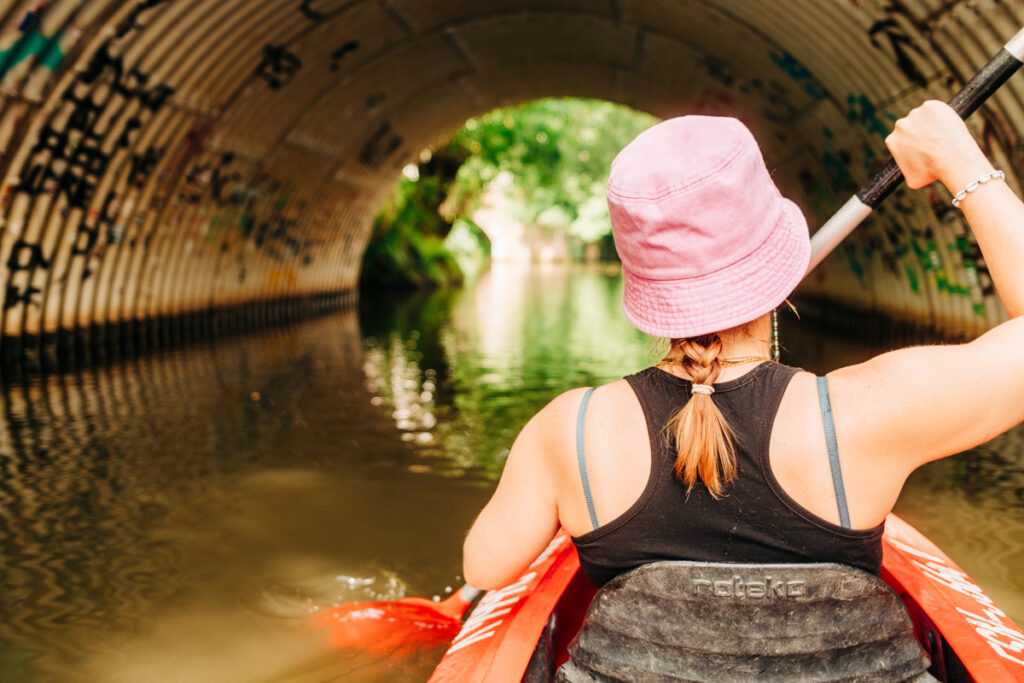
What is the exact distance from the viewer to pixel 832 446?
147cm

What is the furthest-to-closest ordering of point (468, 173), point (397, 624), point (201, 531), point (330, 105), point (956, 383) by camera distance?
point (468, 173)
point (330, 105)
point (201, 531)
point (397, 624)
point (956, 383)

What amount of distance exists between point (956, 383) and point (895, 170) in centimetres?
87

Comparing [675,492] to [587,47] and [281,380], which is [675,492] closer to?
[281,380]

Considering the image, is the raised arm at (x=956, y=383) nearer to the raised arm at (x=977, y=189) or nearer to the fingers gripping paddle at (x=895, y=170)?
the raised arm at (x=977, y=189)

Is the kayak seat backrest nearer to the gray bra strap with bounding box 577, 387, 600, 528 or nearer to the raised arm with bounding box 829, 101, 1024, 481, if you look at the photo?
the gray bra strap with bounding box 577, 387, 600, 528

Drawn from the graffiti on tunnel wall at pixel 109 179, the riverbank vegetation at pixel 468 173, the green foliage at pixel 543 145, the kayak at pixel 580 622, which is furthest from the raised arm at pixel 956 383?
the riverbank vegetation at pixel 468 173

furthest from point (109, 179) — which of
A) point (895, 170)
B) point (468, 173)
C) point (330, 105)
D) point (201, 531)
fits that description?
point (468, 173)

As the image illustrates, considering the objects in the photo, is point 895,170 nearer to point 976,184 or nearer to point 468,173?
point 976,184

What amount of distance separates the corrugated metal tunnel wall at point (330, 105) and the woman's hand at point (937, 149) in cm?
504

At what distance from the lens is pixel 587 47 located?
41.2 feet

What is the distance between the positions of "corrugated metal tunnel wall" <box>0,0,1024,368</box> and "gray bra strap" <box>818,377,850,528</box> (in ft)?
18.2

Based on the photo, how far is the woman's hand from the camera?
1.58m

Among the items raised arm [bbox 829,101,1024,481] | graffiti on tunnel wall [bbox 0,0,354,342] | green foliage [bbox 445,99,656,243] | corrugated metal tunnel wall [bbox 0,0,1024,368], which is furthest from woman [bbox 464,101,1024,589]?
green foliage [bbox 445,99,656,243]

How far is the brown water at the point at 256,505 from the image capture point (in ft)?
11.0
